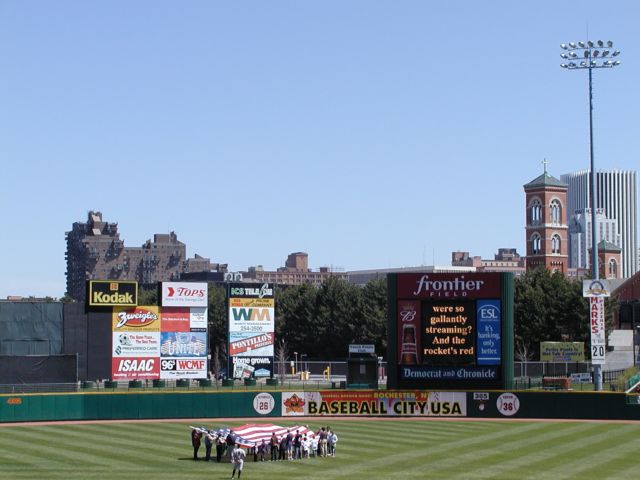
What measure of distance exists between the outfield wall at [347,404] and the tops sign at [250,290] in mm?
22843

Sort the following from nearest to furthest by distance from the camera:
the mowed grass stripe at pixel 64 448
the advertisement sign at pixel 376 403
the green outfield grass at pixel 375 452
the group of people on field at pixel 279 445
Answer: the green outfield grass at pixel 375 452 < the group of people on field at pixel 279 445 < the mowed grass stripe at pixel 64 448 < the advertisement sign at pixel 376 403

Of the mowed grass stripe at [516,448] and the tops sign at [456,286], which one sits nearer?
the mowed grass stripe at [516,448]

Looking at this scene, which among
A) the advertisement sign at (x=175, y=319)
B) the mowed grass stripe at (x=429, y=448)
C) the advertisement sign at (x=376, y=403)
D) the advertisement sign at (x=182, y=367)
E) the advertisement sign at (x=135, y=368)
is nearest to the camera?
the mowed grass stripe at (x=429, y=448)

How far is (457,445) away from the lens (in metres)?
52.1

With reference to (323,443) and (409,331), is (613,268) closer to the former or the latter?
(409,331)

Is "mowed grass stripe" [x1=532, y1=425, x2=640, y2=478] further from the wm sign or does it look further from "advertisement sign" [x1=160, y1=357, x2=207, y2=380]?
"advertisement sign" [x1=160, y1=357, x2=207, y2=380]

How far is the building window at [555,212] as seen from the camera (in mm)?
141000

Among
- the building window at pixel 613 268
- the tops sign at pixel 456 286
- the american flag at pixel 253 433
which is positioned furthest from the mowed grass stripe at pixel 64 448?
the building window at pixel 613 268

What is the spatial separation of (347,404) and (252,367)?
23859 mm

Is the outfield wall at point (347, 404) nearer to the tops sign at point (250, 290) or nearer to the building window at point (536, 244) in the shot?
the tops sign at point (250, 290)

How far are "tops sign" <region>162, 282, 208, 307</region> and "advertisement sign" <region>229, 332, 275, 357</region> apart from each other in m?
3.96

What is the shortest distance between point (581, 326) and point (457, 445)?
59.0 m

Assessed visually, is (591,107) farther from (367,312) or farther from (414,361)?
(367,312)

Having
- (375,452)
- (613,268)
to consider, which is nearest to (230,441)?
(375,452)
